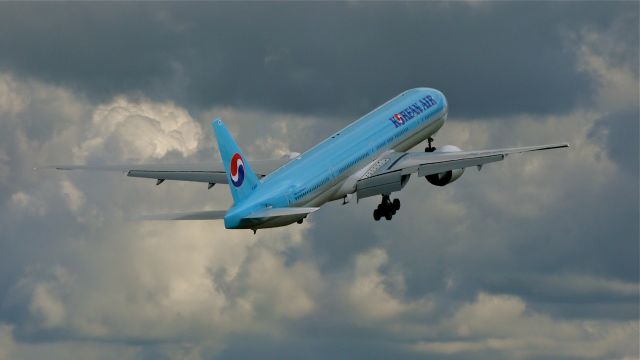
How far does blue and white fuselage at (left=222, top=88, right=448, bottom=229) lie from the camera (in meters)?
77.7

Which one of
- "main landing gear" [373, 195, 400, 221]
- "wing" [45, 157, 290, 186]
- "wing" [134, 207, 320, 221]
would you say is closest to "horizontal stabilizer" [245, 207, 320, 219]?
"wing" [134, 207, 320, 221]

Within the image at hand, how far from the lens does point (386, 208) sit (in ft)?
309

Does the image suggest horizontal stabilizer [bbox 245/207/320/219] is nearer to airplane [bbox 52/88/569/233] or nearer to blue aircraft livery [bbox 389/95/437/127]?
airplane [bbox 52/88/569/233]

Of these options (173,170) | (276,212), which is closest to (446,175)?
(173,170)

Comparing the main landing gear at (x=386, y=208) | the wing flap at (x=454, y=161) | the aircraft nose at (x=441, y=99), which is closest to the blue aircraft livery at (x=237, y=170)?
the wing flap at (x=454, y=161)

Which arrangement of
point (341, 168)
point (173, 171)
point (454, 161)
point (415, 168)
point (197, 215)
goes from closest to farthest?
point (197, 215) < point (341, 168) < point (454, 161) < point (173, 171) < point (415, 168)

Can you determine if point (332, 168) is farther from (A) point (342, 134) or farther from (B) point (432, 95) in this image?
(B) point (432, 95)

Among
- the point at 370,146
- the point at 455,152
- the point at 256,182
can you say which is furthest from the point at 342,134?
the point at 256,182

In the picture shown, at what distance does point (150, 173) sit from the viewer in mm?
88500

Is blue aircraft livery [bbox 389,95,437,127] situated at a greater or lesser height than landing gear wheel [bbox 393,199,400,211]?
greater

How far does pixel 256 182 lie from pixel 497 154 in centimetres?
1674

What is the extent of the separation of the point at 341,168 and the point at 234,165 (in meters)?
12.7

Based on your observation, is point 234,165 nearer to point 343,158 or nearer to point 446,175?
point 343,158

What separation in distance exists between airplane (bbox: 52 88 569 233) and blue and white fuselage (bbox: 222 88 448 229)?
0.05 metres
